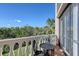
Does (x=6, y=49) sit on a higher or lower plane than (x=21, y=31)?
lower

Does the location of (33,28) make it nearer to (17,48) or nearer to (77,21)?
(17,48)

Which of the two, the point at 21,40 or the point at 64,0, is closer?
the point at 64,0

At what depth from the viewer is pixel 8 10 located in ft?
12.0

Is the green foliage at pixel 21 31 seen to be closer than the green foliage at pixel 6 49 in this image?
No

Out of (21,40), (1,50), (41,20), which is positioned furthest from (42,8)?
(1,50)

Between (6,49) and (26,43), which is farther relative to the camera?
(26,43)

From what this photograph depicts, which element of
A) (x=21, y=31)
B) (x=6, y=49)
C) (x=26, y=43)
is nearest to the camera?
(x=6, y=49)

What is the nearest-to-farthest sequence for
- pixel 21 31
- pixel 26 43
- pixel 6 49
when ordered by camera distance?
pixel 6 49 → pixel 21 31 → pixel 26 43

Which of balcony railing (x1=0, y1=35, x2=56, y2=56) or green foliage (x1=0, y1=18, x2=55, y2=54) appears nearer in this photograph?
balcony railing (x1=0, y1=35, x2=56, y2=56)

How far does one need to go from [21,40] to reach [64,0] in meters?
1.18

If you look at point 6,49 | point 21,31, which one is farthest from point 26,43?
point 6,49

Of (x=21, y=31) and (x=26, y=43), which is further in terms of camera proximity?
(x=26, y=43)

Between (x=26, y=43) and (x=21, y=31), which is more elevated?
(x=21, y=31)

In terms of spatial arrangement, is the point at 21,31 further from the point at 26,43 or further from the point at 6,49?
the point at 6,49
